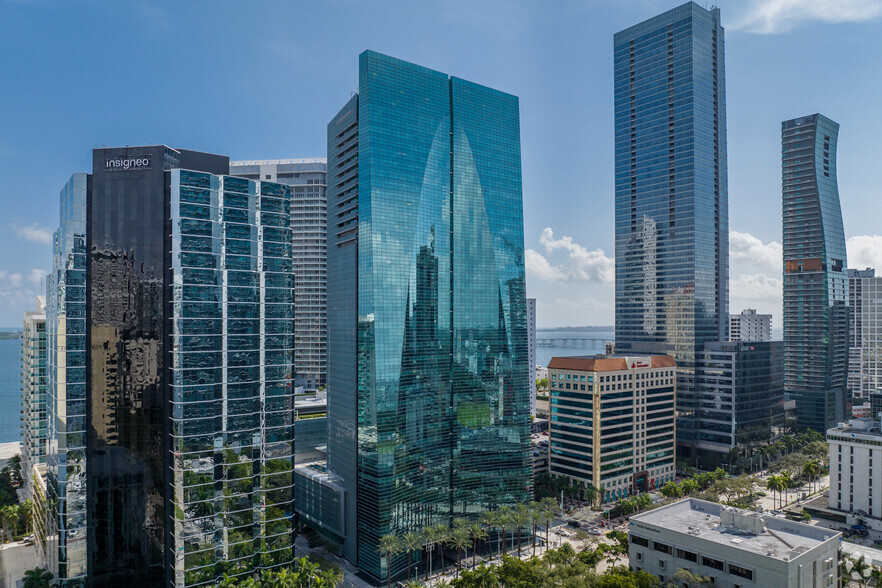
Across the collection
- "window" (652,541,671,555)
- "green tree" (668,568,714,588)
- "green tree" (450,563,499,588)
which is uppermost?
"window" (652,541,671,555)

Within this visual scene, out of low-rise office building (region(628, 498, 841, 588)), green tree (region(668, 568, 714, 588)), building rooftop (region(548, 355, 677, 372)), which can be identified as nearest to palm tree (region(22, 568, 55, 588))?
low-rise office building (region(628, 498, 841, 588))

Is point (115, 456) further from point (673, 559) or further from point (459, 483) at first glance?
point (673, 559)

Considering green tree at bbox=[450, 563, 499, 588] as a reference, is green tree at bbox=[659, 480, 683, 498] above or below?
below

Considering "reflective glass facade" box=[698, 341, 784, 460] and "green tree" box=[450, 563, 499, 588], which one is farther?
"reflective glass facade" box=[698, 341, 784, 460]

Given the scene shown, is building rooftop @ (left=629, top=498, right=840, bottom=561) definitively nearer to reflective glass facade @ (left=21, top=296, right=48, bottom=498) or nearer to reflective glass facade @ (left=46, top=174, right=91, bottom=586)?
reflective glass facade @ (left=46, top=174, right=91, bottom=586)

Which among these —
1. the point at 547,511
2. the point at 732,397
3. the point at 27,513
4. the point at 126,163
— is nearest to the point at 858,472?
the point at 732,397

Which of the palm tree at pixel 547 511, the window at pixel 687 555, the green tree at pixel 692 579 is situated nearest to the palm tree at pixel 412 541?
the palm tree at pixel 547 511

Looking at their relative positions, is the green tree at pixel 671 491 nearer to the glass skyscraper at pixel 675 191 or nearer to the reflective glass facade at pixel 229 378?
the glass skyscraper at pixel 675 191

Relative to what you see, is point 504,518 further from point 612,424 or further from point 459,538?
point 612,424
